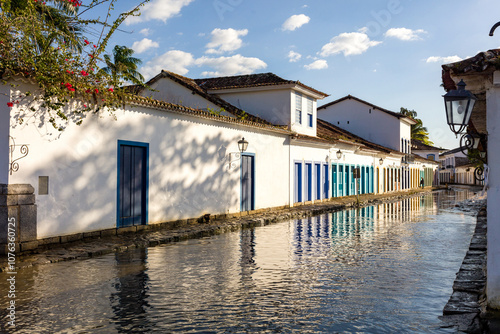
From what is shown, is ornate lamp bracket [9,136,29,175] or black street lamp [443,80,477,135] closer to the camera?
black street lamp [443,80,477,135]

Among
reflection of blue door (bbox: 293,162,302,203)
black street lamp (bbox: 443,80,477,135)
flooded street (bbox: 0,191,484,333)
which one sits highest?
black street lamp (bbox: 443,80,477,135)

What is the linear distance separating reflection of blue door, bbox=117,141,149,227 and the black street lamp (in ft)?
29.3

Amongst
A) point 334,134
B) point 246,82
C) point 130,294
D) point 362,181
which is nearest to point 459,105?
point 130,294

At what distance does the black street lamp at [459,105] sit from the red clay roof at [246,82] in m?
18.8

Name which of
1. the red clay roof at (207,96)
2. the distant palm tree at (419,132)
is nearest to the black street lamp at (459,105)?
the red clay roof at (207,96)

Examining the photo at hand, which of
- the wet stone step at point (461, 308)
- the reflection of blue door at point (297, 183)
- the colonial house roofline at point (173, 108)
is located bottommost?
the wet stone step at point (461, 308)

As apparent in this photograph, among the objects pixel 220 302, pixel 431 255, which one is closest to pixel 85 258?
pixel 220 302

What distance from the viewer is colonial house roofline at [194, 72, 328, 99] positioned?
81.9ft

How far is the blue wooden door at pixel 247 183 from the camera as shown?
19.2 meters

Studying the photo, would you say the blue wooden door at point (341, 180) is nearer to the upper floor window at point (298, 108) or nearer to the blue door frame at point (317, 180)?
the blue door frame at point (317, 180)

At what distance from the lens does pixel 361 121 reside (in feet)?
156

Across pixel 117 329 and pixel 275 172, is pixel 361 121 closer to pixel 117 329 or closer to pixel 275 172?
pixel 275 172

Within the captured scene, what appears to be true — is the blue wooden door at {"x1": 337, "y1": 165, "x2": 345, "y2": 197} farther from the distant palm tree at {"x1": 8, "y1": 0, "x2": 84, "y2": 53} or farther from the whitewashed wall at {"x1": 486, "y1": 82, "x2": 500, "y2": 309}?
the whitewashed wall at {"x1": 486, "y1": 82, "x2": 500, "y2": 309}

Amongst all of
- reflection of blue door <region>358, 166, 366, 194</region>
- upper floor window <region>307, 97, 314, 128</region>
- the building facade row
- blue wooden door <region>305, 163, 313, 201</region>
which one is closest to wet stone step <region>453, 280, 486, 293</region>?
the building facade row
